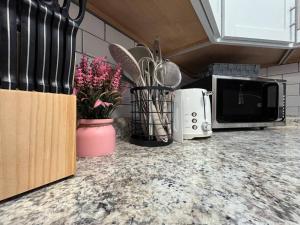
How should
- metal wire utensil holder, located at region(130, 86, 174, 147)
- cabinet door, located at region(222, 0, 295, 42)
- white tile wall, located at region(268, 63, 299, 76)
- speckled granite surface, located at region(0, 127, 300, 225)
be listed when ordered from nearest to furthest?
1. speckled granite surface, located at region(0, 127, 300, 225)
2. metal wire utensil holder, located at region(130, 86, 174, 147)
3. cabinet door, located at region(222, 0, 295, 42)
4. white tile wall, located at region(268, 63, 299, 76)

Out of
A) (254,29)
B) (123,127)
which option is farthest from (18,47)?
(254,29)

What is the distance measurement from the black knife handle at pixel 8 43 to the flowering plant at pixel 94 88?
20cm

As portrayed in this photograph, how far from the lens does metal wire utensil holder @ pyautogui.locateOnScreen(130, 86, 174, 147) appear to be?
599 mm

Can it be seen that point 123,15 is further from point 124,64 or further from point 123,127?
point 123,127

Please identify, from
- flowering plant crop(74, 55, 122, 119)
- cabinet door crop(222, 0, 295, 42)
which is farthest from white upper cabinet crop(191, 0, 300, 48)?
flowering plant crop(74, 55, 122, 119)

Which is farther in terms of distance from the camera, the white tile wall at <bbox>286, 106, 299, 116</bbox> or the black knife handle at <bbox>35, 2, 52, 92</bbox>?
the white tile wall at <bbox>286, 106, 299, 116</bbox>

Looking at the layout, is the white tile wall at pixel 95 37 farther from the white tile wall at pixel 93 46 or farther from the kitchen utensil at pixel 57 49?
the kitchen utensil at pixel 57 49

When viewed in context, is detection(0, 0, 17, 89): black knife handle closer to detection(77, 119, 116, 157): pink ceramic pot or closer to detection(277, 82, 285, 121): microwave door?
detection(77, 119, 116, 157): pink ceramic pot

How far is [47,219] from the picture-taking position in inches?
8.5

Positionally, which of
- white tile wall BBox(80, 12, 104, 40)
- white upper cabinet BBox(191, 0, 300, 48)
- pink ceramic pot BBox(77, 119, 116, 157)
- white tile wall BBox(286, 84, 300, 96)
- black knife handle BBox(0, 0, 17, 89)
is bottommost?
pink ceramic pot BBox(77, 119, 116, 157)

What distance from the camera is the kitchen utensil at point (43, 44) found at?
11.0 inches

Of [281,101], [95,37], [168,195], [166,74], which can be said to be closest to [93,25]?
[95,37]

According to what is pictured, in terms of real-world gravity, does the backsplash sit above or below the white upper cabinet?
below

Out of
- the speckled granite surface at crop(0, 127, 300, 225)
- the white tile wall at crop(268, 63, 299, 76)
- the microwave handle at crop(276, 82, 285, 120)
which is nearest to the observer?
the speckled granite surface at crop(0, 127, 300, 225)
